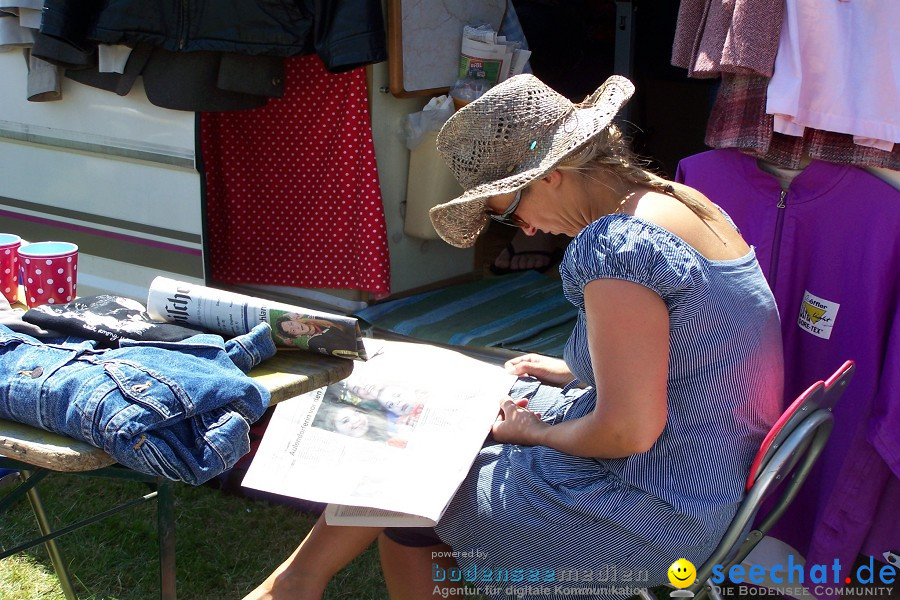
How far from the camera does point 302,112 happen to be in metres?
3.36

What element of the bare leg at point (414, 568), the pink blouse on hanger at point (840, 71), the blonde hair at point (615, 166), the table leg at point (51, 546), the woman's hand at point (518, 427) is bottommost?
the table leg at point (51, 546)

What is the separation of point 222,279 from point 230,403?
2494mm

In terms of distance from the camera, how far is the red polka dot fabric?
130 inches

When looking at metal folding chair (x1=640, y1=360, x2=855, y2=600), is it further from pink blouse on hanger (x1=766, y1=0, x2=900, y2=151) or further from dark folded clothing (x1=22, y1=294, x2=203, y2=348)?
dark folded clothing (x1=22, y1=294, x2=203, y2=348)

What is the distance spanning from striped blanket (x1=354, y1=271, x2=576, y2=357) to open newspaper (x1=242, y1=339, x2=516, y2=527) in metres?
1.38

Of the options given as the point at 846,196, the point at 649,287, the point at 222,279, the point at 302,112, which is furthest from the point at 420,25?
the point at 649,287

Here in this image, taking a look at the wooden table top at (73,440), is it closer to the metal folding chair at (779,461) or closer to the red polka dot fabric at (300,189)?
the metal folding chair at (779,461)

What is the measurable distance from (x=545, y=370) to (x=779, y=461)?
62 cm

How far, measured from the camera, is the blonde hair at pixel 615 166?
1.64 metres

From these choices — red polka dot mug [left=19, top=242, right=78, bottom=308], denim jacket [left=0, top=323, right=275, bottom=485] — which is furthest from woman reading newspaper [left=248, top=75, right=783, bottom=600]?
red polka dot mug [left=19, top=242, right=78, bottom=308]

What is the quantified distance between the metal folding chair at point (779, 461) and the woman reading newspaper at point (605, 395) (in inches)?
1.4

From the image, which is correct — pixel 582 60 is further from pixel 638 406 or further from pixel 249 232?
pixel 638 406

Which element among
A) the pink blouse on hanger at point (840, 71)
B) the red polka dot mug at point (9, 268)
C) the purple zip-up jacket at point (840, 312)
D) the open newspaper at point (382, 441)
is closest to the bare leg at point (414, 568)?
the open newspaper at point (382, 441)

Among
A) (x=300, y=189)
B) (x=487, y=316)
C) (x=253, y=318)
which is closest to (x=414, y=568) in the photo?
(x=253, y=318)
